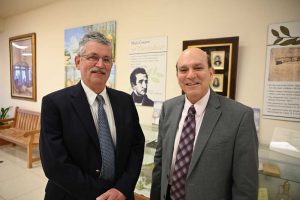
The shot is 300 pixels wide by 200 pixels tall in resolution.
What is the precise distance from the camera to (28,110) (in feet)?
15.4

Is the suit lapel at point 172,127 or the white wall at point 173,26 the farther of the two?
the white wall at point 173,26

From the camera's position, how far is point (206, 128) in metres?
1.17

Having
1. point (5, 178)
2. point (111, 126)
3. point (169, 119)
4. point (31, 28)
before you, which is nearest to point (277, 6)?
point (169, 119)

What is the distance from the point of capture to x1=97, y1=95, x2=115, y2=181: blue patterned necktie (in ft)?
4.29

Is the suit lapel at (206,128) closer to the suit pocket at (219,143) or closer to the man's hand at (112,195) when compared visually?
the suit pocket at (219,143)

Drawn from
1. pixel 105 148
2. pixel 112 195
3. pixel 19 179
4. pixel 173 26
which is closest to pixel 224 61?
pixel 173 26

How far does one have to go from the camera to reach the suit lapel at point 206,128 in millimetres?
1146

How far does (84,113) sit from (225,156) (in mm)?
854

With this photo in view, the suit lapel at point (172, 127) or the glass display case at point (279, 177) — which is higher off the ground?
the suit lapel at point (172, 127)

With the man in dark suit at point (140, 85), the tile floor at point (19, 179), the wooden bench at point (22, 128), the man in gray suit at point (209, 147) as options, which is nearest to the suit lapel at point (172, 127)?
the man in gray suit at point (209, 147)

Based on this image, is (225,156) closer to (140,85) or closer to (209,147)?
(209,147)

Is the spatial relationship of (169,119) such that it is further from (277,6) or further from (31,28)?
(31,28)

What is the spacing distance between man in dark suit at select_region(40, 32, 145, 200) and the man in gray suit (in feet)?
1.11

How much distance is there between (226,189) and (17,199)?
2842 mm
